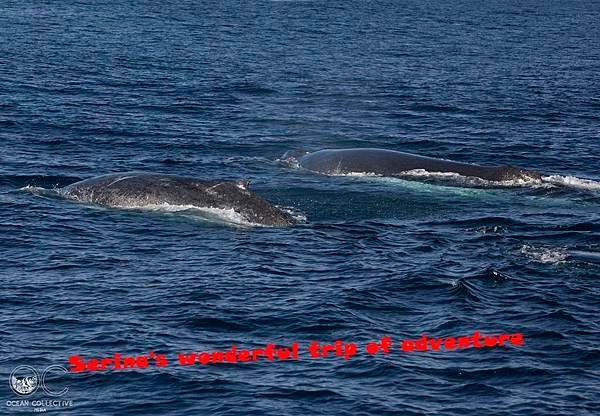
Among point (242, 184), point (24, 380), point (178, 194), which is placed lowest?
point (24, 380)

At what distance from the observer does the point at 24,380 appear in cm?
2738

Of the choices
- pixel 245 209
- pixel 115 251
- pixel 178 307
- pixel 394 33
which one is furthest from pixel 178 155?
pixel 394 33

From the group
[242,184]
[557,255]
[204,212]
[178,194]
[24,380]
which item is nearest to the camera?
[24,380]

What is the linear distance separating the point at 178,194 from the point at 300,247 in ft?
19.7

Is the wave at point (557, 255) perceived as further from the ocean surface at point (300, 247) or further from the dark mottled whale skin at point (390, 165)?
the dark mottled whale skin at point (390, 165)

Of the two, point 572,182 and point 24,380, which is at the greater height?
point 24,380

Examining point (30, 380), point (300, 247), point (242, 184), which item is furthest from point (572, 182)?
point (30, 380)

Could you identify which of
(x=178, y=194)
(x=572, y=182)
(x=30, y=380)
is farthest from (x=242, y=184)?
(x=30, y=380)

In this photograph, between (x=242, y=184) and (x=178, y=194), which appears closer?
(x=178, y=194)

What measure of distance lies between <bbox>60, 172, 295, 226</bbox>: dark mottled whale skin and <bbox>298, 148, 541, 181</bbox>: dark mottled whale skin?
9.03 meters

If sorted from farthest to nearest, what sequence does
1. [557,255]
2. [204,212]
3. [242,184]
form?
[242,184]
[204,212]
[557,255]

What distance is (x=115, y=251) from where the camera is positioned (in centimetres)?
3781

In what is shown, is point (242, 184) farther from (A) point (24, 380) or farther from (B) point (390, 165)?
(A) point (24, 380)

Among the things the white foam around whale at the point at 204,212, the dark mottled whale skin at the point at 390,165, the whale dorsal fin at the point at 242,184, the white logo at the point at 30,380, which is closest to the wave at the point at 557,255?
the white foam around whale at the point at 204,212
